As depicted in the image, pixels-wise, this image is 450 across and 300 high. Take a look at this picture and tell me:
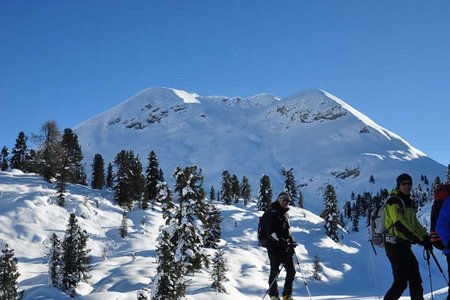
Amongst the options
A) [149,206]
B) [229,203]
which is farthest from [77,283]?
[229,203]

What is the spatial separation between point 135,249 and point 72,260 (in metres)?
19.2

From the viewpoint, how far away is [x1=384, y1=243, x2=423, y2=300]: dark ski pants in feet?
24.4

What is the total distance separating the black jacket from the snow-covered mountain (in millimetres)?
25772

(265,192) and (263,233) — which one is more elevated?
(263,233)

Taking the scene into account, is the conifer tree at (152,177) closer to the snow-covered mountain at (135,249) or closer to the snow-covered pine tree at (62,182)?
the snow-covered mountain at (135,249)

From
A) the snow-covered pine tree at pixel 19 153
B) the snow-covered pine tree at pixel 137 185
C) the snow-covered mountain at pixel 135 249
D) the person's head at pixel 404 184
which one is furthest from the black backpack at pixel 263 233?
the snow-covered pine tree at pixel 19 153

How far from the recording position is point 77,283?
36.9 metres

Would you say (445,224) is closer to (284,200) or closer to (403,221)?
(403,221)

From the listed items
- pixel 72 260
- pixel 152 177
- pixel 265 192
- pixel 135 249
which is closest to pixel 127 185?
pixel 152 177

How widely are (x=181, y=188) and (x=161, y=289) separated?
13762 mm

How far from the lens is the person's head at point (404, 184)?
7641 mm

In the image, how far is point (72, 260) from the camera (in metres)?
37.5

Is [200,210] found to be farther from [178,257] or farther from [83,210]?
[83,210]

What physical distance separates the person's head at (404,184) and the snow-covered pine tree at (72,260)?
33.8 m
